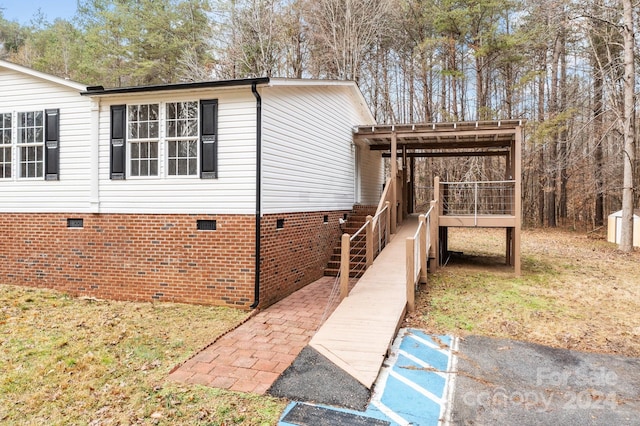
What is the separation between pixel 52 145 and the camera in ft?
24.7

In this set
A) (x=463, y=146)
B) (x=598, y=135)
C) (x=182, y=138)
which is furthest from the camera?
(x=598, y=135)

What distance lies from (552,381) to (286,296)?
4.75 metres

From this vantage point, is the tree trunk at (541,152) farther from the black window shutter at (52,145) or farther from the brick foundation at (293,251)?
the black window shutter at (52,145)

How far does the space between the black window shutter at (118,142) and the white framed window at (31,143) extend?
1.67 m

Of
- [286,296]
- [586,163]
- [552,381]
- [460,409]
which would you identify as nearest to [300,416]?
[460,409]

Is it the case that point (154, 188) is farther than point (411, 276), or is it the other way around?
point (154, 188)

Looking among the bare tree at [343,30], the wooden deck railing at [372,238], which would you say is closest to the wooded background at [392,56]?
the bare tree at [343,30]

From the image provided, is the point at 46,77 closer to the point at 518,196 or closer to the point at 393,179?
the point at 393,179

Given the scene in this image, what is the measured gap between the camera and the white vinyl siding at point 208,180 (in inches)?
267

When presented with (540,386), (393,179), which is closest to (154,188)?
(393,179)

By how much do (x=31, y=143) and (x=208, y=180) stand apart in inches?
154

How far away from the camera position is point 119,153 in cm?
721

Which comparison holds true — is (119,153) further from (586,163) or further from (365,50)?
(586,163)

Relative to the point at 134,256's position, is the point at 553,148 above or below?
above
